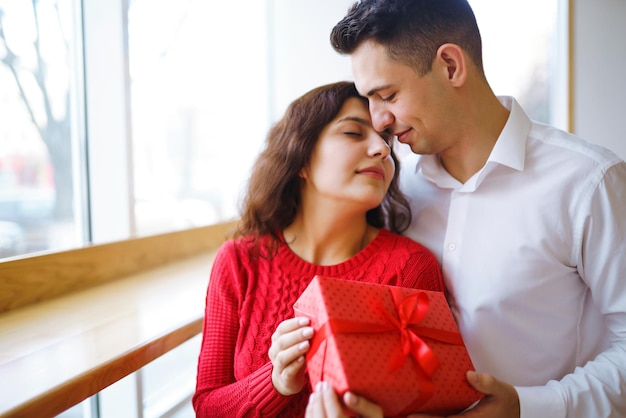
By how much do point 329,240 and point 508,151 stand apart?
19.2 inches

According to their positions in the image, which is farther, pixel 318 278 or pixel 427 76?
pixel 427 76

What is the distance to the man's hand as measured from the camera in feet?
2.97

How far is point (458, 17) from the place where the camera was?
4.34ft

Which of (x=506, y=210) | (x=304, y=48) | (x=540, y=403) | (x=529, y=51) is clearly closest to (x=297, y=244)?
(x=506, y=210)

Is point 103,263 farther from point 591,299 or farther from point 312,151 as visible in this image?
point 591,299

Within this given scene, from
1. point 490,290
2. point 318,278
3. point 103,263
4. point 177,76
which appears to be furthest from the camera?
point 177,76

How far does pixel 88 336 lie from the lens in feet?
3.75

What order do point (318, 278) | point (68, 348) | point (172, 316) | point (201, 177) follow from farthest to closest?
point (201, 177)
point (172, 316)
point (68, 348)
point (318, 278)

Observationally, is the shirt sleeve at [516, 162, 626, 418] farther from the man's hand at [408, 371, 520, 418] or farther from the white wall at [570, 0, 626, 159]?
the white wall at [570, 0, 626, 159]

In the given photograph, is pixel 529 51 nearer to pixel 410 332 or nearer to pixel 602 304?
pixel 602 304

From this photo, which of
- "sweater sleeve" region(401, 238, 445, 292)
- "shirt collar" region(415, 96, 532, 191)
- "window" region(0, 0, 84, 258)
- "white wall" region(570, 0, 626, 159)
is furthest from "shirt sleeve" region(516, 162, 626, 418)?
"white wall" region(570, 0, 626, 159)

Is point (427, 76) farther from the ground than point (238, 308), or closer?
farther from the ground

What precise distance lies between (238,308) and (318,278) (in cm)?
42

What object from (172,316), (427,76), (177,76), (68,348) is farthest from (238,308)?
(177,76)
